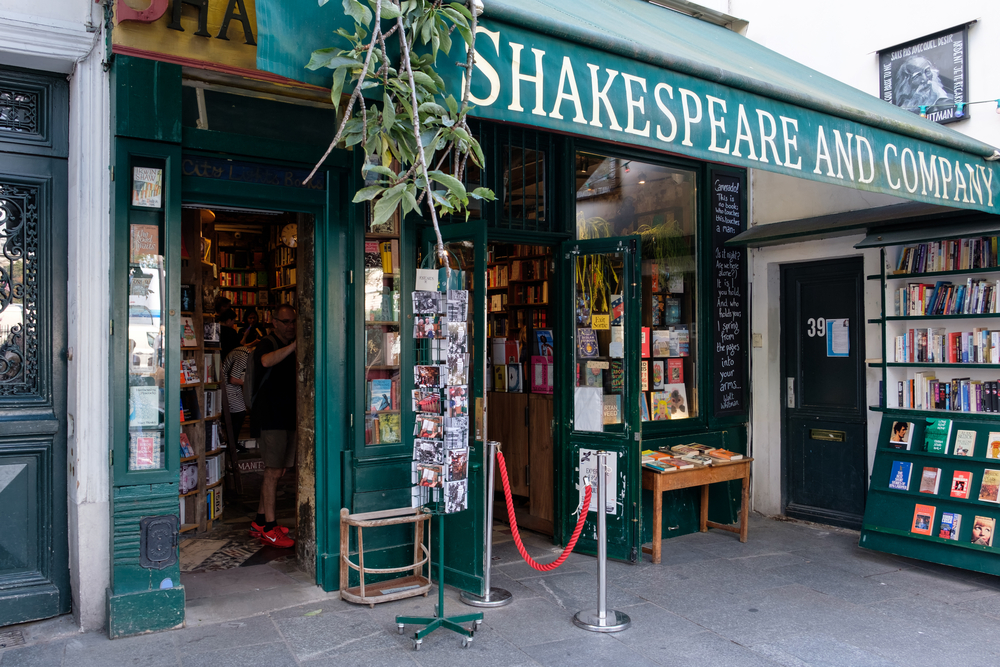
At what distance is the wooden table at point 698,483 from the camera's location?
562 cm

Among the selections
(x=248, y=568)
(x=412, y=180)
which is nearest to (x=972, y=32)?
(x=412, y=180)

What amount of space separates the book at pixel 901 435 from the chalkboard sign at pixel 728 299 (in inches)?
55.7

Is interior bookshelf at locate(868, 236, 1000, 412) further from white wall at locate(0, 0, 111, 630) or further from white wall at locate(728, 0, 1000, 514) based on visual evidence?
white wall at locate(0, 0, 111, 630)

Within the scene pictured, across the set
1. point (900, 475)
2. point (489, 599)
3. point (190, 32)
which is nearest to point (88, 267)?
point (190, 32)

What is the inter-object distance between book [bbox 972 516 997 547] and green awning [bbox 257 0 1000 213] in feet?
7.06

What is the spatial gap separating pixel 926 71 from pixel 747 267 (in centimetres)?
213

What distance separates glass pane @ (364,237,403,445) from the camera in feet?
16.0

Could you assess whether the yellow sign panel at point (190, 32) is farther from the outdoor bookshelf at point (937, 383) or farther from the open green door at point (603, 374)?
the outdoor bookshelf at point (937, 383)

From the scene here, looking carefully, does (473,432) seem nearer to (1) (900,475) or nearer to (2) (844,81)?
(1) (900,475)

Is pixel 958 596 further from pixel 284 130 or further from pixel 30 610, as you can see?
pixel 30 610

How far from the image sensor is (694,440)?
6.61 m

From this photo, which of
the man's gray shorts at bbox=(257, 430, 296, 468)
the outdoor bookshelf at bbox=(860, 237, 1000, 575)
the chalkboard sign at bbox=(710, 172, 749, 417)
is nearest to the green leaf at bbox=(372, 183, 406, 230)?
the man's gray shorts at bbox=(257, 430, 296, 468)

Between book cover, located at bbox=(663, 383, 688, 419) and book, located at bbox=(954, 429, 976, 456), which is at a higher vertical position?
book cover, located at bbox=(663, 383, 688, 419)

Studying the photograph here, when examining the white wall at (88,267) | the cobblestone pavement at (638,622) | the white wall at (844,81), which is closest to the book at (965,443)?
the white wall at (844,81)
